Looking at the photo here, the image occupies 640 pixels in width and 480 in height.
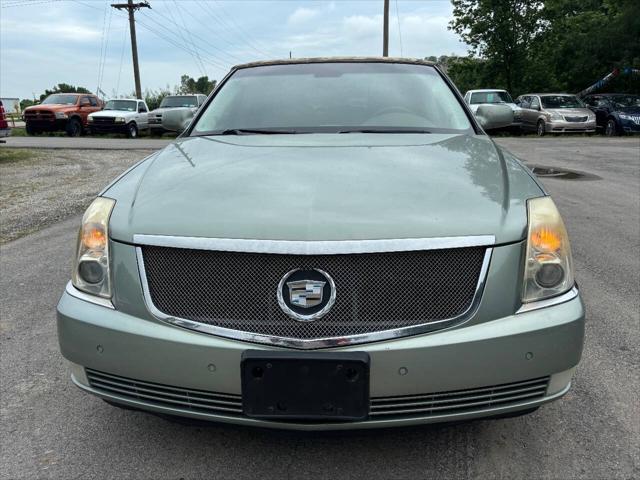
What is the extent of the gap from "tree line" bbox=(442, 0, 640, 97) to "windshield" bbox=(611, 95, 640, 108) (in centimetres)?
737

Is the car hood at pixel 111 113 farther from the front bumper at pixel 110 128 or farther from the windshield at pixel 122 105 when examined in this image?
the windshield at pixel 122 105

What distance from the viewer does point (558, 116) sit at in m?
19.8

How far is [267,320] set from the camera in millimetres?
1945

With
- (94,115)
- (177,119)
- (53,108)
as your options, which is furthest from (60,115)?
(177,119)

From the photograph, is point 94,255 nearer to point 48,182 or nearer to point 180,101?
point 48,182

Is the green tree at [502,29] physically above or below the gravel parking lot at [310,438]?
above

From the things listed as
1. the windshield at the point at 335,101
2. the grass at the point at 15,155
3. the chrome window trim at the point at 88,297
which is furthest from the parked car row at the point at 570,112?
the chrome window trim at the point at 88,297

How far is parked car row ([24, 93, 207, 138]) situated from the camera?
2297 cm

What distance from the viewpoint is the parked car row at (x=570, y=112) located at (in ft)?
65.0

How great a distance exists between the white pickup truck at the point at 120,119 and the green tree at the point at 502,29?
1853 centimetres

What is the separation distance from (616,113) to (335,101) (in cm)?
2003

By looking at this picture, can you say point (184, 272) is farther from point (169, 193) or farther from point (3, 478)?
point (3, 478)

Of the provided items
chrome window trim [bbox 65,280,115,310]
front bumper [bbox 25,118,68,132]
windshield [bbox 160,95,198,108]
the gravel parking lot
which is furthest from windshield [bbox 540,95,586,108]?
chrome window trim [bbox 65,280,115,310]

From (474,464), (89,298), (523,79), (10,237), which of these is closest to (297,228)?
(89,298)
